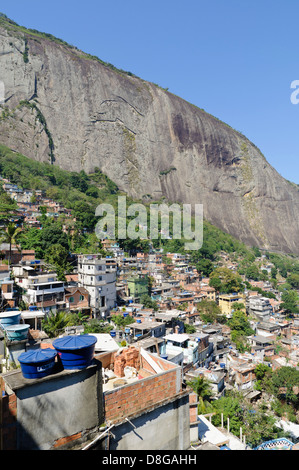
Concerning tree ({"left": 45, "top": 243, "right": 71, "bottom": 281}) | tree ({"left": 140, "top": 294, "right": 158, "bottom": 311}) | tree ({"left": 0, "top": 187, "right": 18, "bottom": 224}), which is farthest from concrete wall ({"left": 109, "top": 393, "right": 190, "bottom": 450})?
tree ({"left": 0, "top": 187, "right": 18, "bottom": 224})

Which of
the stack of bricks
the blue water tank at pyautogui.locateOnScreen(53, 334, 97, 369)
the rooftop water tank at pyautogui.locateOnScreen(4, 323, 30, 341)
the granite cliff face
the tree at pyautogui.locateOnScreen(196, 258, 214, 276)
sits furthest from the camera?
the granite cliff face

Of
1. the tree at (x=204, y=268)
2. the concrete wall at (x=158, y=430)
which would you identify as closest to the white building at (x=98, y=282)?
the concrete wall at (x=158, y=430)

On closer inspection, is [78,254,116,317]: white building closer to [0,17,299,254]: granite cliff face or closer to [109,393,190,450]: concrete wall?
[109,393,190,450]: concrete wall

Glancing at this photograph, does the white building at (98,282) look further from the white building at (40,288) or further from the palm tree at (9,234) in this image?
the palm tree at (9,234)

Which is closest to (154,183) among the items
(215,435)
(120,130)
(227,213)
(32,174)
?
(120,130)

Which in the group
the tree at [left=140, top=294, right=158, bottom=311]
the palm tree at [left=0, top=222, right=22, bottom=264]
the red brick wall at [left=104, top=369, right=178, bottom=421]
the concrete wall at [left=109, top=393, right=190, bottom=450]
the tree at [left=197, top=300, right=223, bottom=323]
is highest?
the palm tree at [left=0, top=222, right=22, bottom=264]

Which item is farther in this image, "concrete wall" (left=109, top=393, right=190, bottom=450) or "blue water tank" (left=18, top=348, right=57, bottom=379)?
"concrete wall" (left=109, top=393, right=190, bottom=450)
